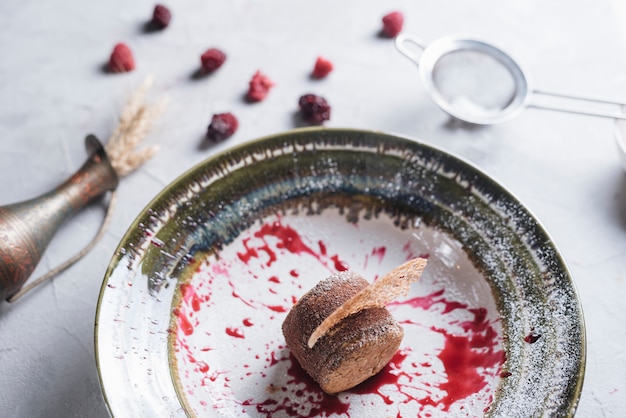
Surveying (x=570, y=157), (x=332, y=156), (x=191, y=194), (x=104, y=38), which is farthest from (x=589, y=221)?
(x=104, y=38)

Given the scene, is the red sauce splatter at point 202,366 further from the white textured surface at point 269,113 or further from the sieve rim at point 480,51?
the sieve rim at point 480,51

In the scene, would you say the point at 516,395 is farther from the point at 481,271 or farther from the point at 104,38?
the point at 104,38

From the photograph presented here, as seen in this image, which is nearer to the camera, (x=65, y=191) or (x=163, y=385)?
→ (x=163, y=385)

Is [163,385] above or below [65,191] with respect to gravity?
below

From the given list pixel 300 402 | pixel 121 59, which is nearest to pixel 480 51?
pixel 121 59

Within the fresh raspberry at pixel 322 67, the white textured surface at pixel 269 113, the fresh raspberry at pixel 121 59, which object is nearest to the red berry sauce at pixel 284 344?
the white textured surface at pixel 269 113

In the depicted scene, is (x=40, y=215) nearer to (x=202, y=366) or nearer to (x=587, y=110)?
(x=202, y=366)
